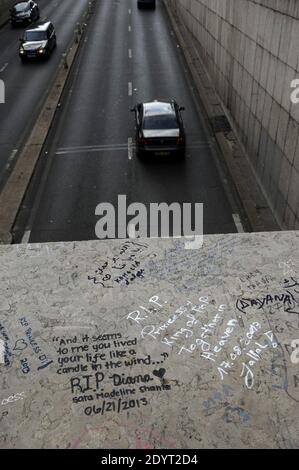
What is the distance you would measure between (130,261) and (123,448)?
11.3ft

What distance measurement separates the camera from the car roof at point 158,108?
17.2 metres

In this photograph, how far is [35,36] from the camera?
2931cm

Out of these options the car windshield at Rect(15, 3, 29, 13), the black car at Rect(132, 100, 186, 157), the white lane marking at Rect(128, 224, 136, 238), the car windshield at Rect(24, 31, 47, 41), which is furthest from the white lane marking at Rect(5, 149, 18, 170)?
the car windshield at Rect(15, 3, 29, 13)

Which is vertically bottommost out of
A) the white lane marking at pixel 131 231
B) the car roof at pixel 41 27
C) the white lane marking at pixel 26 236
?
the white lane marking at pixel 26 236

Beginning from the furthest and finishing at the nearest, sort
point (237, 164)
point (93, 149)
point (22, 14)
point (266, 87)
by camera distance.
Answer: point (22, 14) → point (93, 149) → point (237, 164) → point (266, 87)

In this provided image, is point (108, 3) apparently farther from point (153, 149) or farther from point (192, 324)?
Answer: point (192, 324)

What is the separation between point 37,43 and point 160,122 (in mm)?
16808

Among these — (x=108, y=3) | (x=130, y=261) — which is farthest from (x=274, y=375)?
(x=108, y=3)

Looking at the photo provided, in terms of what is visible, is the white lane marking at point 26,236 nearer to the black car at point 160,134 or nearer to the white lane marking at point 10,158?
the white lane marking at point 10,158

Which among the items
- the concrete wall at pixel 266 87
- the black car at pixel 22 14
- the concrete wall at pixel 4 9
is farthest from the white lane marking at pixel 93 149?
the concrete wall at pixel 4 9

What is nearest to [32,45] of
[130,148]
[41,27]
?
[41,27]

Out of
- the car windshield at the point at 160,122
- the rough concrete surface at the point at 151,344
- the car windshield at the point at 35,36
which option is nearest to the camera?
the rough concrete surface at the point at 151,344

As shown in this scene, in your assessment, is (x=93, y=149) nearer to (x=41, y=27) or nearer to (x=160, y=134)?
(x=160, y=134)

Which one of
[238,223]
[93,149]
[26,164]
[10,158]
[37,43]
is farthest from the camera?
[37,43]
